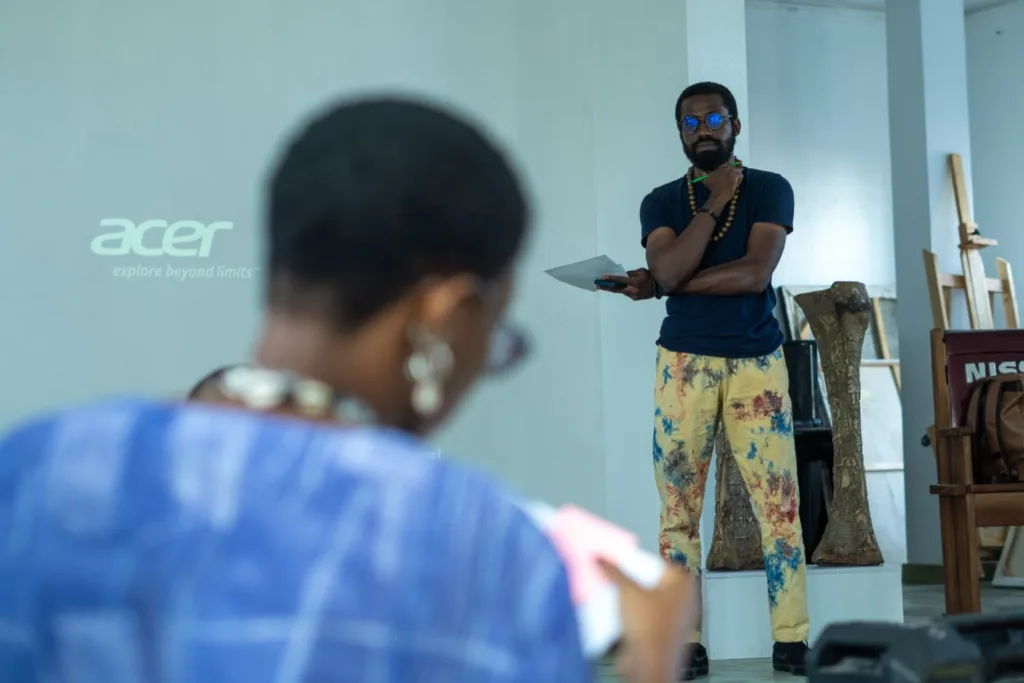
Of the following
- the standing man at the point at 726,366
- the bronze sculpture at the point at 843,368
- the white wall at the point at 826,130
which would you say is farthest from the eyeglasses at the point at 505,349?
the white wall at the point at 826,130

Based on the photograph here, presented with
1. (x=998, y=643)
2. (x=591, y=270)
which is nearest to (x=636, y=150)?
(x=591, y=270)

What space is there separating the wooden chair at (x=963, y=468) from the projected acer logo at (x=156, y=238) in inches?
102

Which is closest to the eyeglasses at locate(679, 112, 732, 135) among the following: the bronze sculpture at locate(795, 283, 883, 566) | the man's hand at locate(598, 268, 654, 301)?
the man's hand at locate(598, 268, 654, 301)

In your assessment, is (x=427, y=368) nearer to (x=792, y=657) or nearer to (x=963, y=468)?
(x=792, y=657)

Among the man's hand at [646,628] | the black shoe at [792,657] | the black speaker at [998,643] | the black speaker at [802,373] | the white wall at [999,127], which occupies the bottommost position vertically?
the black shoe at [792,657]

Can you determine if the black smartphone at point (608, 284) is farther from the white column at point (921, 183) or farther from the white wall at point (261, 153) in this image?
the white column at point (921, 183)

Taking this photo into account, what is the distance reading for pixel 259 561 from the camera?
1.94 feet

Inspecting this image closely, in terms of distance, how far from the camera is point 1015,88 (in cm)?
724

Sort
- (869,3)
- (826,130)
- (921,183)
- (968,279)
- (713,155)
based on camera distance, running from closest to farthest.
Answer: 1. (713,155)
2. (968,279)
3. (921,183)
4. (826,130)
5. (869,3)

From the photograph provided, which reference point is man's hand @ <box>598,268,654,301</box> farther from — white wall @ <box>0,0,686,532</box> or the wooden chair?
the wooden chair

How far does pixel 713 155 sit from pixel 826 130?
166 inches

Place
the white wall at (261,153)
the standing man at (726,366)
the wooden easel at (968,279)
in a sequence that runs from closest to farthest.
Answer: the standing man at (726,366)
the white wall at (261,153)
the wooden easel at (968,279)

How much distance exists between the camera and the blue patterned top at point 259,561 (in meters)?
0.58

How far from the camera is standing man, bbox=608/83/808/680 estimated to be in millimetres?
3205
